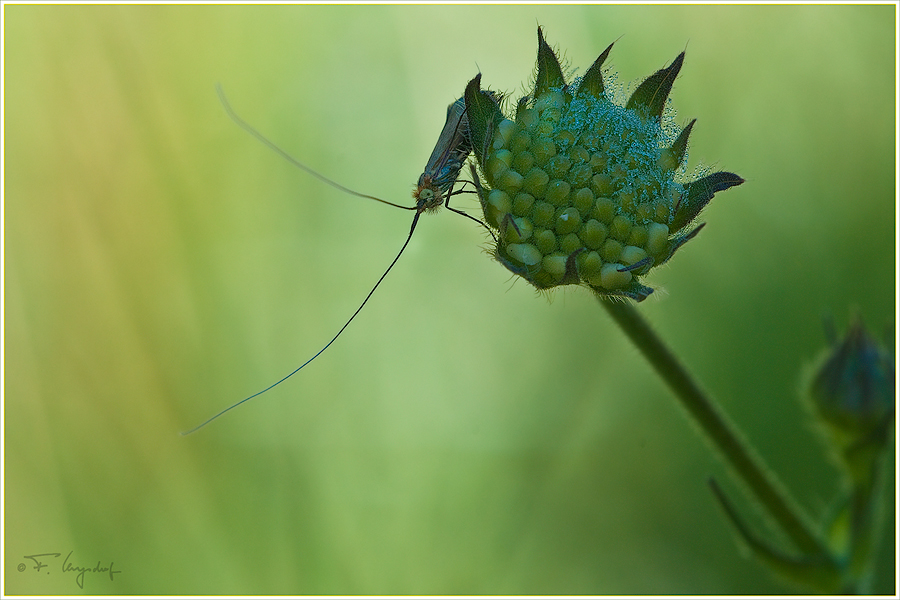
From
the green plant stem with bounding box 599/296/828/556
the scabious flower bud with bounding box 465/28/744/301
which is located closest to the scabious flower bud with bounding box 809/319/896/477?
the green plant stem with bounding box 599/296/828/556

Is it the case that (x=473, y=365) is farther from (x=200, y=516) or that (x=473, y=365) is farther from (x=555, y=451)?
(x=200, y=516)
